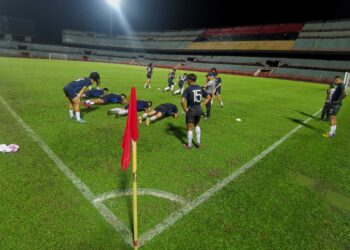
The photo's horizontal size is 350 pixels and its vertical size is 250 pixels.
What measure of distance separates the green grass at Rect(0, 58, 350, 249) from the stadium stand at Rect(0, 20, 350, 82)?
147ft

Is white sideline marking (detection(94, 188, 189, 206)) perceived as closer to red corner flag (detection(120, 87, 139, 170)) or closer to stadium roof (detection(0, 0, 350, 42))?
red corner flag (detection(120, 87, 139, 170))

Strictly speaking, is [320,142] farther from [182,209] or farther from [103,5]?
[103,5]

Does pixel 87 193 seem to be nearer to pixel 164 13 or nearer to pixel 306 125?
pixel 306 125

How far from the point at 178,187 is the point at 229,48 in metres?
64.8

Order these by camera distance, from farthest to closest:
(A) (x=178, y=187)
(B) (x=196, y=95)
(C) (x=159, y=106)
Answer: (C) (x=159, y=106) < (B) (x=196, y=95) < (A) (x=178, y=187)

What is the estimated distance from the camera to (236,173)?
18.5 ft

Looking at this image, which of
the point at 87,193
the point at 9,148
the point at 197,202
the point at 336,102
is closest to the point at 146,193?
the point at 197,202

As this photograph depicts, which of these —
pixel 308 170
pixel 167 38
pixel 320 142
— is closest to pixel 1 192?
pixel 308 170

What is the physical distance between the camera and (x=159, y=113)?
9297mm

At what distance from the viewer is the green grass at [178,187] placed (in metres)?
3.42

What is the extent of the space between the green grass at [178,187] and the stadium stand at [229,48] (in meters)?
44.7

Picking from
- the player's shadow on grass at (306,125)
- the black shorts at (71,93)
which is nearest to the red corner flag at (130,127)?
the black shorts at (71,93)

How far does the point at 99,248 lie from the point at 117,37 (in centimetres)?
9618

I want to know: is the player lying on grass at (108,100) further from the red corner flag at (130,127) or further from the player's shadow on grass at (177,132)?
the red corner flag at (130,127)
